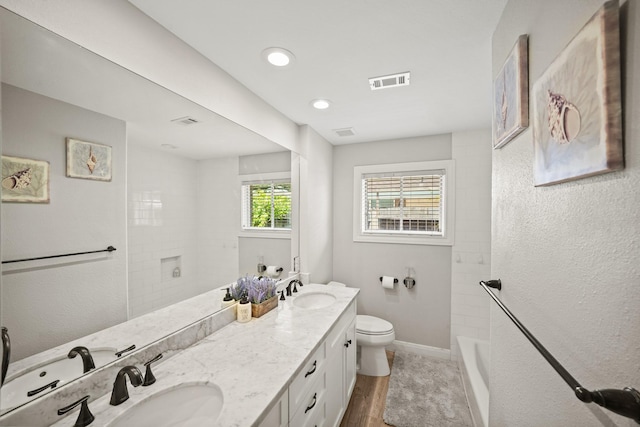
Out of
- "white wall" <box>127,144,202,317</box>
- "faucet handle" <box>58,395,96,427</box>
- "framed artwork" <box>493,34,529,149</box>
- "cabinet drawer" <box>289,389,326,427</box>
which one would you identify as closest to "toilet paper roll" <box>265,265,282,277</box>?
"white wall" <box>127,144,202,317</box>

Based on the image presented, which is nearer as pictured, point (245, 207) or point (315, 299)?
point (245, 207)

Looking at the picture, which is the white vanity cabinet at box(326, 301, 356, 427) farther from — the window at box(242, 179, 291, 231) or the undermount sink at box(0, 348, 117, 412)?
the undermount sink at box(0, 348, 117, 412)

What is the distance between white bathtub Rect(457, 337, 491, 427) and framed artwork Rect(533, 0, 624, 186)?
4.80 ft

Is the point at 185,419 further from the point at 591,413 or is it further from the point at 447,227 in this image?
the point at 447,227

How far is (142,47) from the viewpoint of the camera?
1.14 metres

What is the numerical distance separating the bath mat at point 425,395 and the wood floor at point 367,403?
0.19ft

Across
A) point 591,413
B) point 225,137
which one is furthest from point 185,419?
point 225,137

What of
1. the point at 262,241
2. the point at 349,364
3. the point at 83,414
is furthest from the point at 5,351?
the point at 349,364

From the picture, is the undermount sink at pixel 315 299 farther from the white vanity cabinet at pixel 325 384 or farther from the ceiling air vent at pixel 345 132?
the ceiling air vent at pixel 345 132

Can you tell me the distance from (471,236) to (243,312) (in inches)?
94.6

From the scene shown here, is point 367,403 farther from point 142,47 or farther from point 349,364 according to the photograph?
point 142,47

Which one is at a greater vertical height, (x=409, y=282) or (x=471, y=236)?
(x=471, y=236)

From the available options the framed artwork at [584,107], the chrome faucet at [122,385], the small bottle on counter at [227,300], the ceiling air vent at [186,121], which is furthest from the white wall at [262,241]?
the framed artwork at [584,107]

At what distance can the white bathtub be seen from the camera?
1.70 meters
